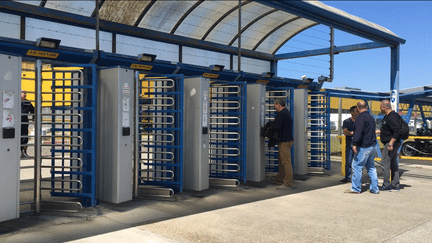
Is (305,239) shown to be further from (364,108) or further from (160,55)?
(160,55)

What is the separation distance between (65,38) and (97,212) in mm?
5178

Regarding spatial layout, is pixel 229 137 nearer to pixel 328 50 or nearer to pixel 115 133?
pixel 115 133

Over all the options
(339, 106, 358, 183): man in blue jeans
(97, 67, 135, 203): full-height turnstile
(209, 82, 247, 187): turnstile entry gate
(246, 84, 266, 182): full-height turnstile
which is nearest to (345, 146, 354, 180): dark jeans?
(339, 106, 358, 183): man in blue jeans

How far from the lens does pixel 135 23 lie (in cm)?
1041

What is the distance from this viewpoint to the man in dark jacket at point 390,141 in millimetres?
7414

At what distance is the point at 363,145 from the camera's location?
727 centimetres

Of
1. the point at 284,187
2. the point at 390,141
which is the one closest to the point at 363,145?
the point at 390,141

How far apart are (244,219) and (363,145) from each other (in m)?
3.11

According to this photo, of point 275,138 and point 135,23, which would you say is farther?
point 135,23

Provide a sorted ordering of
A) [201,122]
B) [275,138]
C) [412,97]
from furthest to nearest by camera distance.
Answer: [412,97] → [275,138] → [201,122]

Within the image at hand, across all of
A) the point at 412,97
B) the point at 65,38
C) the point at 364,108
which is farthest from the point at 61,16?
the point at 412,97

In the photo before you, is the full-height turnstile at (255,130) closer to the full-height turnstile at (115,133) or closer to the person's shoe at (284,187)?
the person's shoe at (284,187)

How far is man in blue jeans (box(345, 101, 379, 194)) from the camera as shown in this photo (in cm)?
725

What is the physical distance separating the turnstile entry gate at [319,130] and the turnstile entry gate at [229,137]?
104 inches
